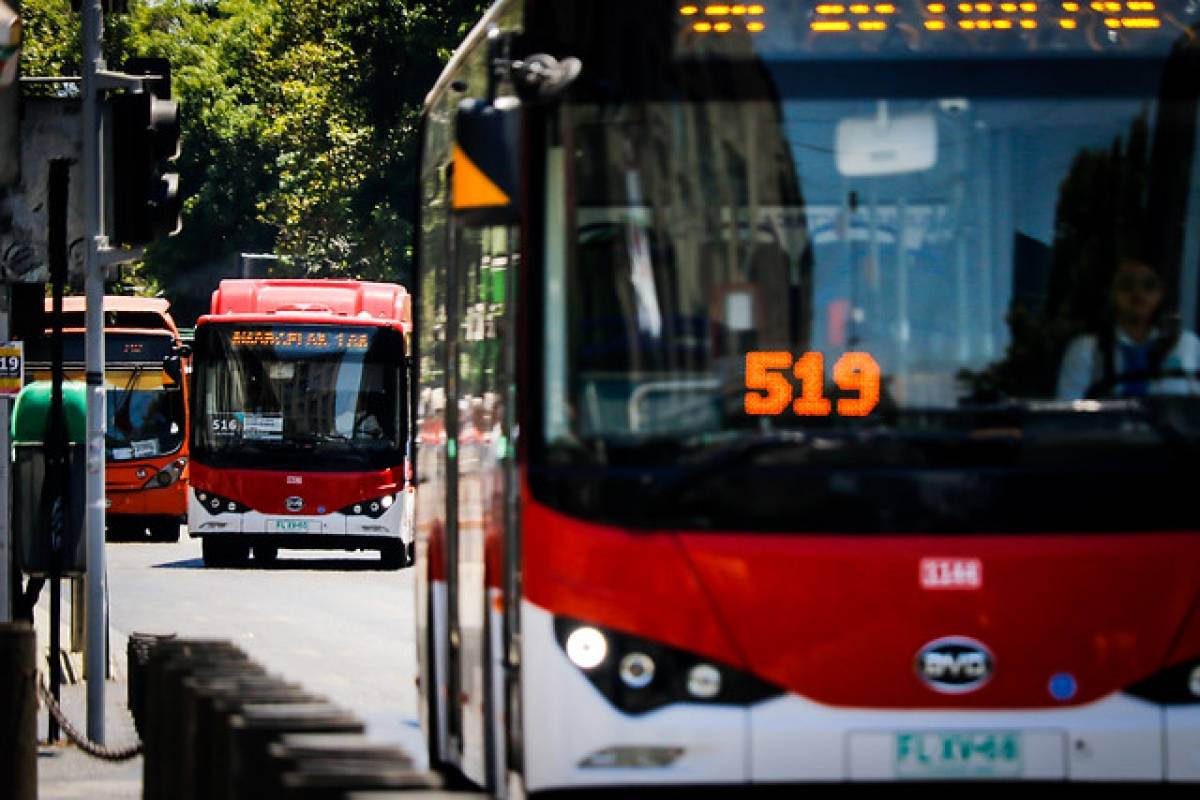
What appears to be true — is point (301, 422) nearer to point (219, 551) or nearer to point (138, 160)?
point (219, 551)

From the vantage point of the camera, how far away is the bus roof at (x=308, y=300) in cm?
3338

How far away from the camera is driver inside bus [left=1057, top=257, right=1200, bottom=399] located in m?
7.99

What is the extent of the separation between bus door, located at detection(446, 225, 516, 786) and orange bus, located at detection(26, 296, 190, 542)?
3117 centimetres

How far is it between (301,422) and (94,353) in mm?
19709

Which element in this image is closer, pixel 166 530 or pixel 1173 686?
pixel 1173 686

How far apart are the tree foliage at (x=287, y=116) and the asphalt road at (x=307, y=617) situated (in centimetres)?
1209

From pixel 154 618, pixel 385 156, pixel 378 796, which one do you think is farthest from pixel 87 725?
pixel 385 156

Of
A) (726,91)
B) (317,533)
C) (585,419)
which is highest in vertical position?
(726,91)

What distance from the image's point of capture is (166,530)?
139ft

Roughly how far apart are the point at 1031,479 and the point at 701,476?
0.94m

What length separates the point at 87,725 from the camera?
44.5 feet

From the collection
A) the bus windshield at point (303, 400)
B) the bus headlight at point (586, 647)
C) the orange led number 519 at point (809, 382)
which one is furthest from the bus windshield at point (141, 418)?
the bus headlight at point (586, 647)

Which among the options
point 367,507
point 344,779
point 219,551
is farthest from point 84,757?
point 219,551

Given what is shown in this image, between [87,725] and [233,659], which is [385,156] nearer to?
[87,725]
